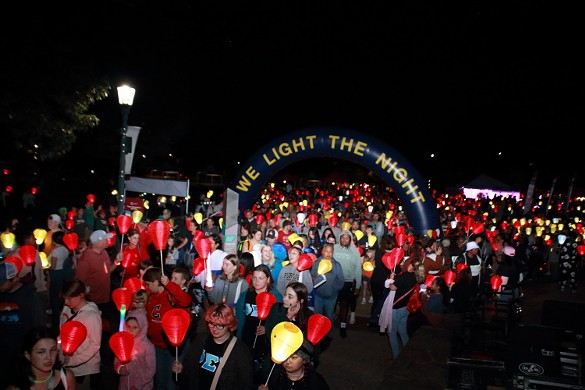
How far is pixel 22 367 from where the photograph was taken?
3.41m

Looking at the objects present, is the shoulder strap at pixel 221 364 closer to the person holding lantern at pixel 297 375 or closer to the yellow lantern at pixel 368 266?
the person holding lantern at pixel 297 375

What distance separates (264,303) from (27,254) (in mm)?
3731

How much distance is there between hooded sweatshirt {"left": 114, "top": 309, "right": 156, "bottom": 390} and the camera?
466 cm

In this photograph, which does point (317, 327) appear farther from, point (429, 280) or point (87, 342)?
point (429, 280)

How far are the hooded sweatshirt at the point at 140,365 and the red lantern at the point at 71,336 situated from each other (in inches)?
24.8

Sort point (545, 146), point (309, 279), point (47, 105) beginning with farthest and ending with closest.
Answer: point (545, 146) → point (47, 105) → point (309, 279)

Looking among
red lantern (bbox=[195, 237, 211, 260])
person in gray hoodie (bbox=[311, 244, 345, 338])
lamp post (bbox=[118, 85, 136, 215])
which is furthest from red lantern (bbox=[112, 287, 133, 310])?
lamp post (bbox=[118, 85, 136, 215])

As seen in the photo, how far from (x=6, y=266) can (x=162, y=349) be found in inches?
70.4

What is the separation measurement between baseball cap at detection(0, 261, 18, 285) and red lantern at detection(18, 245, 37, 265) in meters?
1.76

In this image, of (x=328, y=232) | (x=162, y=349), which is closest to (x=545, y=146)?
(x=328, y=232)

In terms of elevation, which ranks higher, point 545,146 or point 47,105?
point 545,146

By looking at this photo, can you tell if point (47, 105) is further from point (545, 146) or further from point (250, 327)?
point (545, 146)

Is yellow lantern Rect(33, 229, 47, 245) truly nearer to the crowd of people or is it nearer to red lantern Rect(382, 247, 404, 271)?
the crowd of people

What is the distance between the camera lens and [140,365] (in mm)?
4715
